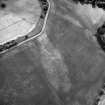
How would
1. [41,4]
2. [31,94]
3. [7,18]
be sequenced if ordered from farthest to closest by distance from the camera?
[41,4]
[7,18]
[31,94]

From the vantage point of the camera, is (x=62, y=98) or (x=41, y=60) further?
(x=41, y=60)

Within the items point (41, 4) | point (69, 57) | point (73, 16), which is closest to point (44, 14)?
point (41, 4)

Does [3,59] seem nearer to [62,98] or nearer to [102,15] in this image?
[62,98]

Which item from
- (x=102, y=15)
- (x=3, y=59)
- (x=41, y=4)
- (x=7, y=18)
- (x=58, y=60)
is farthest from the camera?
(x=102, y=15)

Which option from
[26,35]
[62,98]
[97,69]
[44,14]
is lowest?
[62,98]

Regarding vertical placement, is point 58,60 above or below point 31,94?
above

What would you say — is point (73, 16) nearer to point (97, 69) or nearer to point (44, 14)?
point (44, 14)

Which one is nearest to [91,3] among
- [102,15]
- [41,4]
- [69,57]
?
[102,15]
